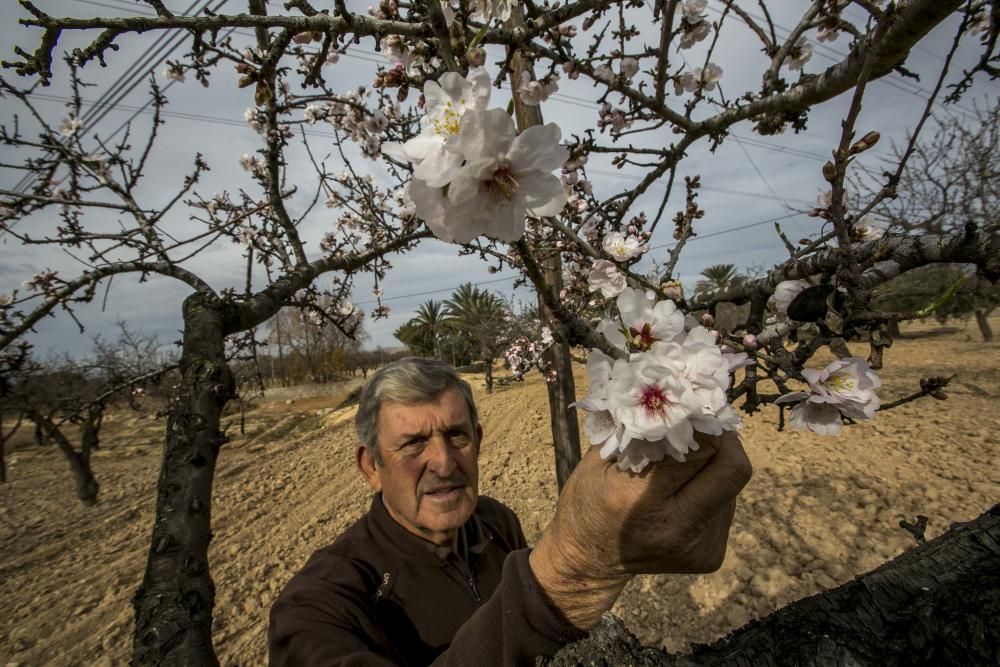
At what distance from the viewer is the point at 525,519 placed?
17.8 feet

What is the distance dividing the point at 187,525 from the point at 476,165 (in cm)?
190

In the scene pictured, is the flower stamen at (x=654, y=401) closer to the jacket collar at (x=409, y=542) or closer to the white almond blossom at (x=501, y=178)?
the white almond blossom at (x=501, y=178)

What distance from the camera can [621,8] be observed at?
9.28 ft

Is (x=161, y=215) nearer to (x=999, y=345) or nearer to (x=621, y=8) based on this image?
(x=621, y=8)

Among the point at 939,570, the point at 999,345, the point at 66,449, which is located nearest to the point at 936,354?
the point at 999,345

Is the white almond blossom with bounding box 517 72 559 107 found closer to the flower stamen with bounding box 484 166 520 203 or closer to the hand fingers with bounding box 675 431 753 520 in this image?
the flower stamen with bounding box 484 166 520 203

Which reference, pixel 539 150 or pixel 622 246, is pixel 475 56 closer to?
pixel 539 150

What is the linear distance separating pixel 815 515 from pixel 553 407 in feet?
10.5

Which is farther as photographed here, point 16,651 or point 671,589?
point 16,651

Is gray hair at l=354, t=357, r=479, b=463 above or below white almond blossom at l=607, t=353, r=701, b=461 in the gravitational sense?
below

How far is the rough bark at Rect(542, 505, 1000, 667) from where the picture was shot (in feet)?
2.11

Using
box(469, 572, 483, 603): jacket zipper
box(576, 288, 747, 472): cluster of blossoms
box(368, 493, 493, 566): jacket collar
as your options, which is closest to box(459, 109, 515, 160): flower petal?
box(576, 288, 747, 472): cluster of blossoms

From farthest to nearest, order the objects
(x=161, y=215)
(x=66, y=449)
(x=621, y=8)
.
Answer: (x=66, y=449) < (x=161, y=215) < (x=621, y=8)

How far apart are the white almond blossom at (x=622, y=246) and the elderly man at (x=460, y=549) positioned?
4.15 feet
